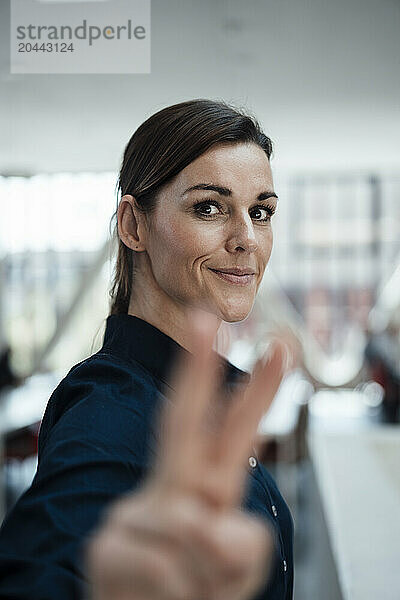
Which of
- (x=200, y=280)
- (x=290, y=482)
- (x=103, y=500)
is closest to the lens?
(x=103, y=500)

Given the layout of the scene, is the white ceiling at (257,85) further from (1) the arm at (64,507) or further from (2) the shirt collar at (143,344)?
(1) the arm at (64,507)

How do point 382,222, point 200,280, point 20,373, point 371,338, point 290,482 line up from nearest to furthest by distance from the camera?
point 200,280 < point 20,373 < point 382,222 < point 290,482 < point 371,338

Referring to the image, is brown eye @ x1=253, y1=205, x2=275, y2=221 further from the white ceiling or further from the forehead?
A: the white ceiling

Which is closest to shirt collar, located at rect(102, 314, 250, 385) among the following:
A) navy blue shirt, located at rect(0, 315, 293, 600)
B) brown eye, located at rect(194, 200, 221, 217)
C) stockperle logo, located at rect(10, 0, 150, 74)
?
navy blue shirt, located at rect(0, 315, 293, 600)

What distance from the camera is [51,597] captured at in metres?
0.41

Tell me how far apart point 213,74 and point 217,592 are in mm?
655

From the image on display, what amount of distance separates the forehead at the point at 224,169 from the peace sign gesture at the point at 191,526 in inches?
14.4

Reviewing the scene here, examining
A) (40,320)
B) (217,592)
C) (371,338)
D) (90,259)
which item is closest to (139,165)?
(90,259)

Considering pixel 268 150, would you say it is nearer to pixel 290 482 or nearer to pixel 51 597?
pixel 51 597

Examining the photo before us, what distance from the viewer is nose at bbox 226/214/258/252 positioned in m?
0.65

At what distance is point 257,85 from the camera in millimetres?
852

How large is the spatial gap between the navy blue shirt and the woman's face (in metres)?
0.06

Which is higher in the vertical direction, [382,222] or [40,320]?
[382,222]

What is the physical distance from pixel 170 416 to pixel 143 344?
0.33 meters
